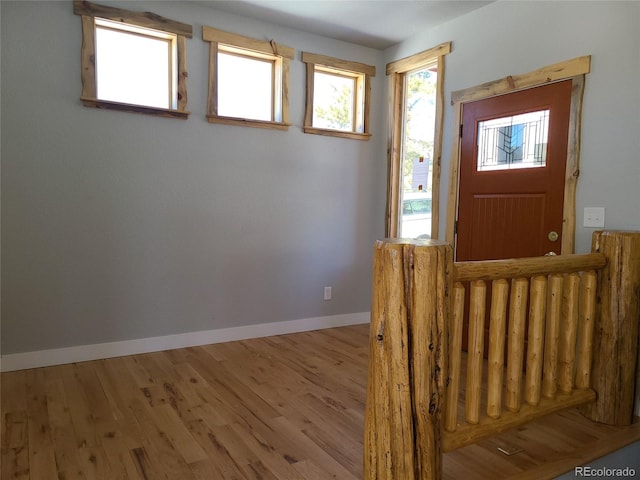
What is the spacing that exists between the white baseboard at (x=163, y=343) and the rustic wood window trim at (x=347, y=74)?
5.68 ft

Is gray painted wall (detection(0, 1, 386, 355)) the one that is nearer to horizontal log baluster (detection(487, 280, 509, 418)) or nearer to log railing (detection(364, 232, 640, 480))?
log railing (detection(364, 232, 640, 480))

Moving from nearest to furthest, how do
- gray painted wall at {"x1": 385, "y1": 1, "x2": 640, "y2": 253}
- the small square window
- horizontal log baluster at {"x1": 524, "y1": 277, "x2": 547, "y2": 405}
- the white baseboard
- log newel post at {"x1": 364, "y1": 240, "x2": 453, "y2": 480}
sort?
log newel post at {"x1": 364, "y1": 240, "x2": 453, "y2": 480}
horizontal log baluster at {"x1": 524, "y1": 277, "x2": 547, "y2": 405}
gray painted wall at {"x1": 385, "y1": 1, "x2": 640, "y2": 253}
the white baseboard
the small square window

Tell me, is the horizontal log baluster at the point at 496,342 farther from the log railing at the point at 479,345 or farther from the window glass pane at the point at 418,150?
the window glass pane at the point at 418,150

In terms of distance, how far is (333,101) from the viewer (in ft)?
13.5

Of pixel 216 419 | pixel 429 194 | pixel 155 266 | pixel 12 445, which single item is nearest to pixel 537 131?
pixel 429 194

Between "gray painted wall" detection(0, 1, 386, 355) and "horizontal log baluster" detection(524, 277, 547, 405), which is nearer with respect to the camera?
"horizontal log baluster" detection(524, 277, 547, 405)

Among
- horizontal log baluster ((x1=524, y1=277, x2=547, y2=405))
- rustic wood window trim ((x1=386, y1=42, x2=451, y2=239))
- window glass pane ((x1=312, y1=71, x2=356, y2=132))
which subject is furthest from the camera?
window glass pane ((x1=312, y1=71, x2=356, y2=132))

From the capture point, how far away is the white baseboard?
2971mm

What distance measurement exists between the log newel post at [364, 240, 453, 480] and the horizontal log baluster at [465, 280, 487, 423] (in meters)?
0.25

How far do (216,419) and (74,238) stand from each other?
1684 millimetres

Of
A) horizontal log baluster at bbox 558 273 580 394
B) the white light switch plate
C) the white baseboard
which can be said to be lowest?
the white baseboard

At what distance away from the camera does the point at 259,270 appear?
12.3 feet

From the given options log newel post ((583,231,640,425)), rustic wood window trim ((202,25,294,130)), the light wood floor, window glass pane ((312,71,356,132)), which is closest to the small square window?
rustic wood window trim ((202,25,294,130))

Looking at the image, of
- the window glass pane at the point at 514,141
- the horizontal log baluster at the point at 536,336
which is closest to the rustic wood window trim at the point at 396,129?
the window glass pane at the point at 514,141
